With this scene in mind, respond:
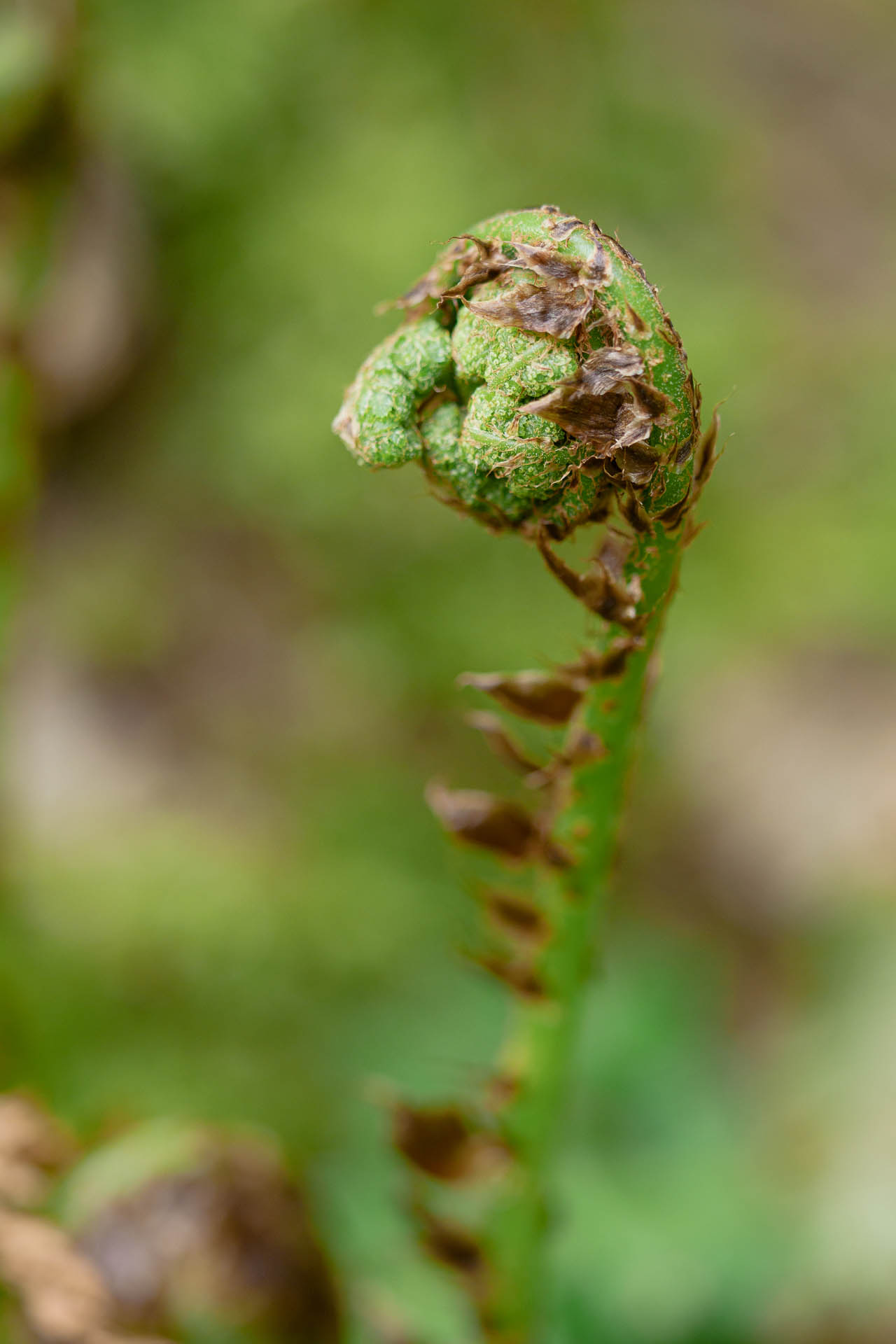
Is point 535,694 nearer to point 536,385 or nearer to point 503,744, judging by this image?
point 503,744

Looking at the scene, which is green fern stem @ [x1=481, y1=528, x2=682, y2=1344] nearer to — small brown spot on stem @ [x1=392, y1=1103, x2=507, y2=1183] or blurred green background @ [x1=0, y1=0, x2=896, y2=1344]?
small brown spot on stem @ [x1=392, y1=1103, x2=507, y2=1183]

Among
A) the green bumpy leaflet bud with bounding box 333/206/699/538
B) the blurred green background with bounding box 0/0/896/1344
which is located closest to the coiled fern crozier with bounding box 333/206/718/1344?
the green bumpy leaflet bud with bounding box 333/206/699/538

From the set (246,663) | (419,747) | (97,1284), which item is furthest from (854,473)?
(97,1284)

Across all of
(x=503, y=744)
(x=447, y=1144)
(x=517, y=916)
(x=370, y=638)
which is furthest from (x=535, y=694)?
(x=370, y=638)

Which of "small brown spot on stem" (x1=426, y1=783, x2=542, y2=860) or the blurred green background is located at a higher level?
the blurred green background

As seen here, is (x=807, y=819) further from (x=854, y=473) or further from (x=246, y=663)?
(x=246, y=663)

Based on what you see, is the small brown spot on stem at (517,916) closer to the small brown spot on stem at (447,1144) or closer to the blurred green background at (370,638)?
the small brown spot on stem at (447,1144)
